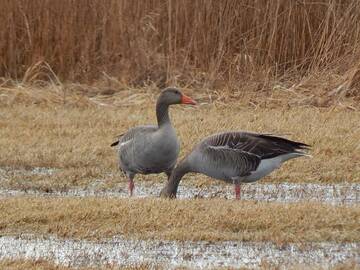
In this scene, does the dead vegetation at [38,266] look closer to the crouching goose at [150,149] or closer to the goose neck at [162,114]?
the crouching goose at [150,149]

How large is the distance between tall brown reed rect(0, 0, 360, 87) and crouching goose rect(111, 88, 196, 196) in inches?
199

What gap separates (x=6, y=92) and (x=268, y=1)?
4018 mm

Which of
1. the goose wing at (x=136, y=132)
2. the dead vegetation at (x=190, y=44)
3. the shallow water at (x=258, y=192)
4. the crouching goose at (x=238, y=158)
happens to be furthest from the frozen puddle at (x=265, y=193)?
the dead vegetation at (x=190, y=44)

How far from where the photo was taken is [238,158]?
877 centimetres

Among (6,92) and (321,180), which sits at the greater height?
(321,180)

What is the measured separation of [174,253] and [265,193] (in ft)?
8.84

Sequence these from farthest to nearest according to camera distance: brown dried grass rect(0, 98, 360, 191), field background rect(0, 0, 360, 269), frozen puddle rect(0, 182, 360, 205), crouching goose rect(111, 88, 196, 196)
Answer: field background rect(0, 0, 360, 269)
brown dried grass rect(0, 98, 360, 191)
crouching goose rect(111, 88, 196, 196)
frozen puddle rect(0, 182, 360, 205)

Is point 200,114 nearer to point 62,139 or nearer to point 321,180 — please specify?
point 62,139

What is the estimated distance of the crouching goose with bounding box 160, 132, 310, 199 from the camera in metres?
8.73

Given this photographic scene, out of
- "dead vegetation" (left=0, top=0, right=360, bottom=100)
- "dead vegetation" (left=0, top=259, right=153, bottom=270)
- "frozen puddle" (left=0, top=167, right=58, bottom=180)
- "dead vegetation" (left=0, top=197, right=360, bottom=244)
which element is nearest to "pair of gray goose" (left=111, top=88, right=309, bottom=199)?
"dead vegetation" (left=0, top=197, right=360, bottom=244)

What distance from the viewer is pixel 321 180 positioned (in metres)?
9.70

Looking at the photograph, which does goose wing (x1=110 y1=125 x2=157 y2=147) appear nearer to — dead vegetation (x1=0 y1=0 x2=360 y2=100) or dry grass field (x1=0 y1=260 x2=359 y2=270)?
dry grass field (x1=0 y1=260 x2=359 y2=270)

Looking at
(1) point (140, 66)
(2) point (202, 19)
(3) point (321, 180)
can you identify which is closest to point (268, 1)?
(2) point (202, 19)

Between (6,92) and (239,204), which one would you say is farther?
(6,92)
